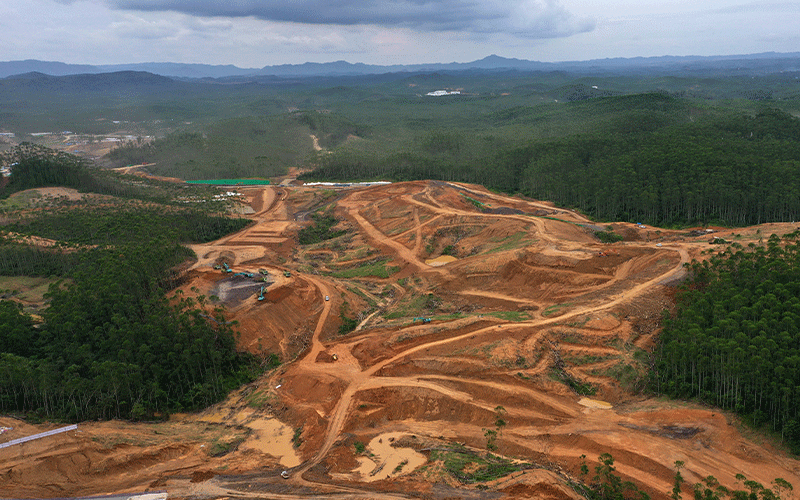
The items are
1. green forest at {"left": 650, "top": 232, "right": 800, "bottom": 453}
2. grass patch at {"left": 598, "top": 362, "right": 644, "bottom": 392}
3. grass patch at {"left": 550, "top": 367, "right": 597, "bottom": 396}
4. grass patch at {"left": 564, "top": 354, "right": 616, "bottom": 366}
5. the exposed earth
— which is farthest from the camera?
grass patch at {"left": 564, "top": 354, "right": 616, "bottom": 366}

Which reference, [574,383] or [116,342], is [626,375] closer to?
[574,383]

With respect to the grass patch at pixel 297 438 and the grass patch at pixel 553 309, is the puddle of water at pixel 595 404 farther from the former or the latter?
the grass patch at pixel 297 438

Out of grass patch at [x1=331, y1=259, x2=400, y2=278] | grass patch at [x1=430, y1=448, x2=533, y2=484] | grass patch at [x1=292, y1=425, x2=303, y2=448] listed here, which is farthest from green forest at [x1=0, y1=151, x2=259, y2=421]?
grass patch at [x1=430, y1=448, x2=533, y2=484]

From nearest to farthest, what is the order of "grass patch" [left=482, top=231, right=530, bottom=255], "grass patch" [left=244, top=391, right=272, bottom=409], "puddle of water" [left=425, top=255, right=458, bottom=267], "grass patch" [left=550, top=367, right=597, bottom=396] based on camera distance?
1. "grass patch" [left=550, top=367, right=597, bottom=396]
2. "grass patch" [left=244, top=391, right=272, bottom=409]
3. "grass patch" [left=482, top=231, right=530, bottom=255]
4. "puddle of water" [left=425, top=255, right=458, bottom=267]

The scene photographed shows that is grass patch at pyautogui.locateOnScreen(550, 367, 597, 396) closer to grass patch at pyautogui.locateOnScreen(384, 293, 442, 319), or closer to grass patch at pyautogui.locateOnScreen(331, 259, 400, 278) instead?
grass patch at pyautogui.locateOnScreen(384, 293, 442, 319)

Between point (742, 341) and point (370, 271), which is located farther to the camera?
point (370, 271)

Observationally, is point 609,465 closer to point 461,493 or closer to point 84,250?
point 461,493

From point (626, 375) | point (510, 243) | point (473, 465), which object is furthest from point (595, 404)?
point (510, 243)
